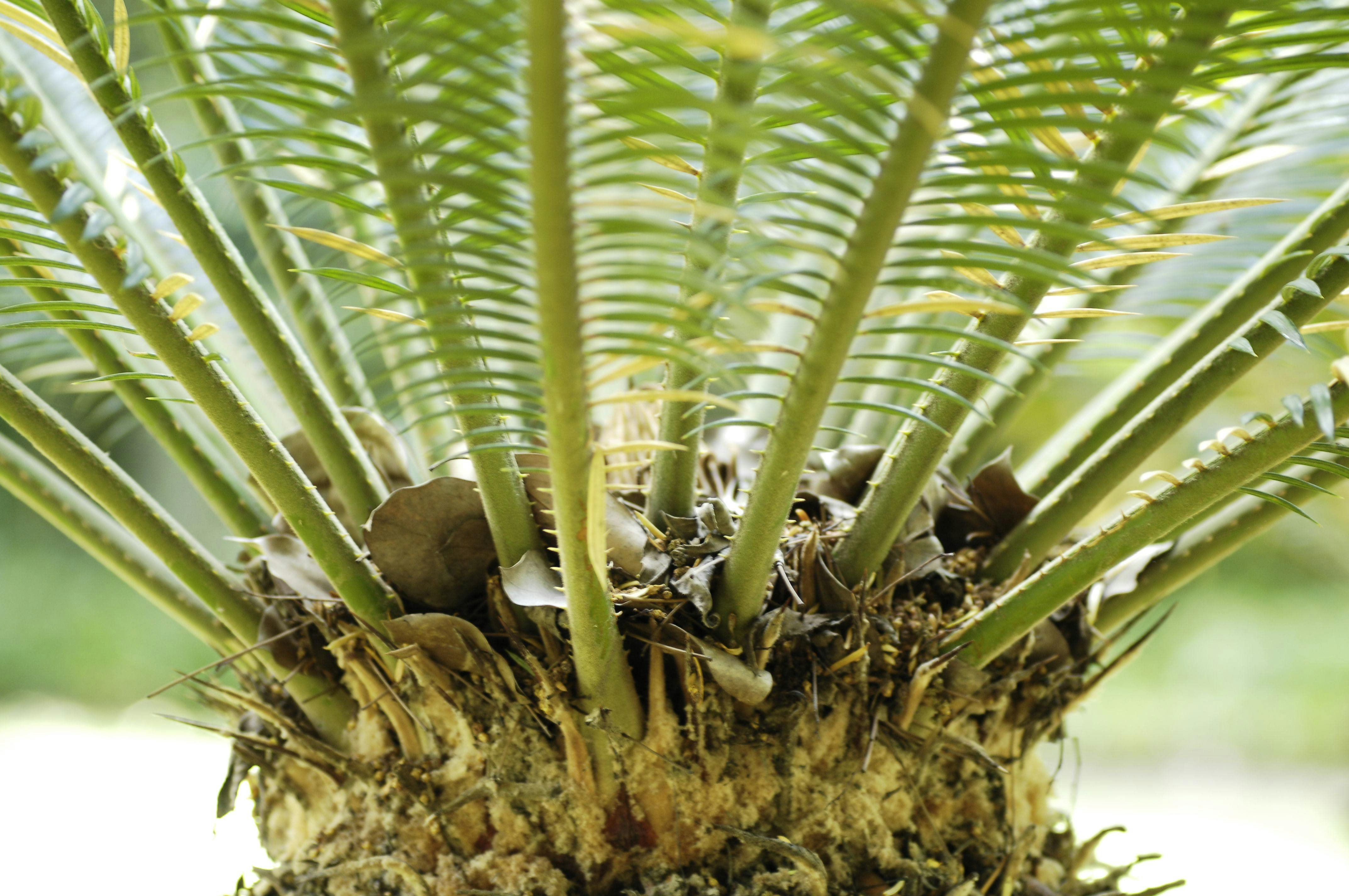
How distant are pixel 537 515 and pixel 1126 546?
1.27 feet

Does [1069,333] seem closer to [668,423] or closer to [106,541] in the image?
[668,423]

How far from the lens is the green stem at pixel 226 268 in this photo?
51 cm

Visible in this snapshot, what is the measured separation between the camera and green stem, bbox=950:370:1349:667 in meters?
0.54

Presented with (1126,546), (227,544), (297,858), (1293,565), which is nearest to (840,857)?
(1126,546)

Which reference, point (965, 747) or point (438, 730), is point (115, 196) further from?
point (965, 747)

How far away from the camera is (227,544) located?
2373mm

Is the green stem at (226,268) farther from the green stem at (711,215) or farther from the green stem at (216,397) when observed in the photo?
the green stem at (711,215)

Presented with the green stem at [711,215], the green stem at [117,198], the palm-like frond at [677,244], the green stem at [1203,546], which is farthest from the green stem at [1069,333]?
the green stem at [117,198]

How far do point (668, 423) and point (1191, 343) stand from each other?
42cm

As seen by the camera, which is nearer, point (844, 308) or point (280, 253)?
point (844, 308)

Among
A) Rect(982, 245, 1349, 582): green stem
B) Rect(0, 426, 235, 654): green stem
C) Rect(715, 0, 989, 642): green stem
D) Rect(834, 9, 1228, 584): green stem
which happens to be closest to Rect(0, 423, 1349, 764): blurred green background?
Rect(0, 426, 235, 654): green stem

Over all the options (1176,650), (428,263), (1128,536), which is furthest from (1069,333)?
(1176,650)

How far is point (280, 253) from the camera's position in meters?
0.84

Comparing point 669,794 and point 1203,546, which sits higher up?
point 1203,546
